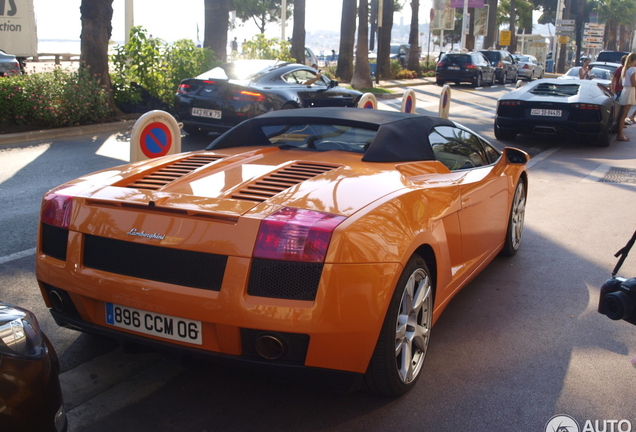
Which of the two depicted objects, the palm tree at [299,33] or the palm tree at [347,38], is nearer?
the palm tree at [347,38]

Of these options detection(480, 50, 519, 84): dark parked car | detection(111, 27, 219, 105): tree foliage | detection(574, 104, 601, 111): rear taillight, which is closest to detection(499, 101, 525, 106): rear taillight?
detection(574, 104, 601, 111): rear taillight

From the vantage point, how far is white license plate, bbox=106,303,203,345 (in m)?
2.96

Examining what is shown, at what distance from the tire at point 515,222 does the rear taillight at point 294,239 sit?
3042mm

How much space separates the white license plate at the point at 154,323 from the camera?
2959 millimetres

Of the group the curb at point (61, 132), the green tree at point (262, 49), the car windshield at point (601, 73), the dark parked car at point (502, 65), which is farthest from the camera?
the dark parked car at point (502, 65)

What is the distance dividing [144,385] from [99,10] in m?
12.6

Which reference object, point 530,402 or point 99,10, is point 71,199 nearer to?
point 530,402

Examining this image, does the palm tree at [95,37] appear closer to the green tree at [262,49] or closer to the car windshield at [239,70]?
the car windshield at [239,70]

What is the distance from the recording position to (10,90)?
12.3 meters

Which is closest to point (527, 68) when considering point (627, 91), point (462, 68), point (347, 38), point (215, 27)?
point (462, 68)

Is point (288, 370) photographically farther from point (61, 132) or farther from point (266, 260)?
point (61, 132)

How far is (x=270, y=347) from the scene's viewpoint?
9.48ft

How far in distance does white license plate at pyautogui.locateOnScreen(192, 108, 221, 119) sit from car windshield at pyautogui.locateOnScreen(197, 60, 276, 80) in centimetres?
76

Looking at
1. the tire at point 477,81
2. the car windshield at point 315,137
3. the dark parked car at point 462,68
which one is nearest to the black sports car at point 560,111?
the car windshield at point 315,137
